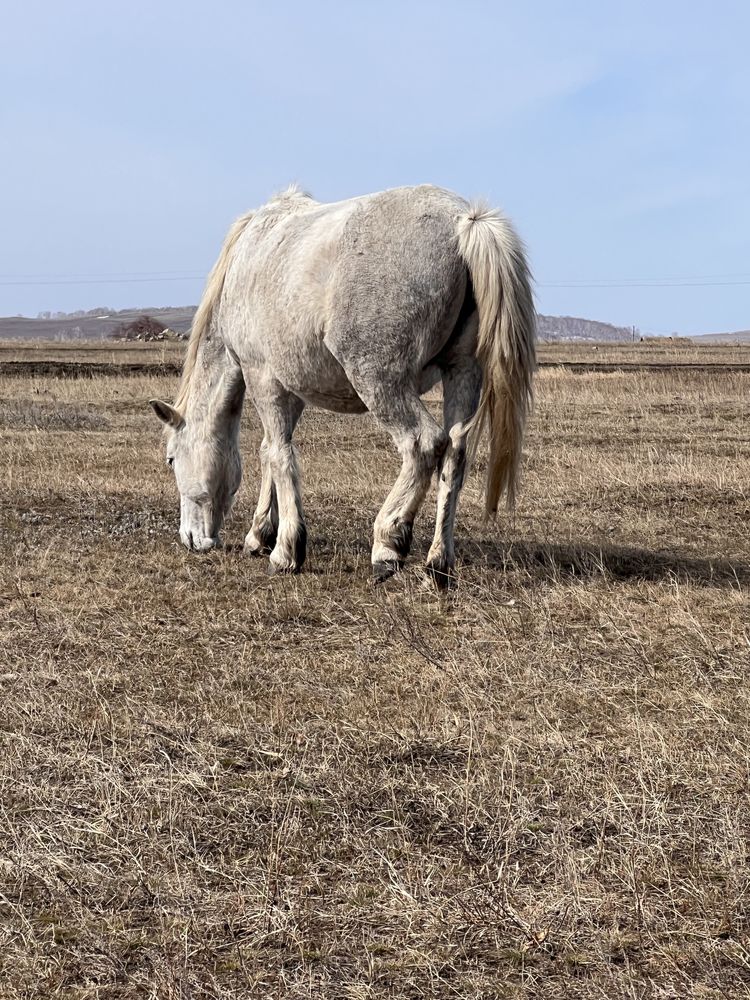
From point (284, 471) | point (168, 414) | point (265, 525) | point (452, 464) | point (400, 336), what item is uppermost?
point (400, 336)

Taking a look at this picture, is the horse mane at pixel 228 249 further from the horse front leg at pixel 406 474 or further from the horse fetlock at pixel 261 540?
the horse front leg at pixel 406 474

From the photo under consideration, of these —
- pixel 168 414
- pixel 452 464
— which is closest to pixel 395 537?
pixel 452 464

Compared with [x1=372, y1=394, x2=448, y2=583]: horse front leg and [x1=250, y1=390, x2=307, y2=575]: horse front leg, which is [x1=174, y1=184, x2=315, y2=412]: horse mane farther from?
[x1=372, y1=394, x2=448, y2=583]: horse front leg

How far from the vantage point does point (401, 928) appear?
3109 millimetres

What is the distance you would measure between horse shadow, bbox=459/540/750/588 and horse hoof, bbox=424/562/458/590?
1.32 feet

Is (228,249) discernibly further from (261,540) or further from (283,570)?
(283,570)

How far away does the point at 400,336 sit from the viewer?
677cm

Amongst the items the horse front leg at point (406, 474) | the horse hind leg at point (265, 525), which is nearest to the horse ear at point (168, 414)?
the horse hind leg at point (265, 525)

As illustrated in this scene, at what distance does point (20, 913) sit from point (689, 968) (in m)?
1.79

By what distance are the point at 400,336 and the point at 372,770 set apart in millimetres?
3243

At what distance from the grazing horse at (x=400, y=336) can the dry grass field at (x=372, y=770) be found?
2.03 ft

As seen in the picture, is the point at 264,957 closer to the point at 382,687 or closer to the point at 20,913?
the point at 20,913

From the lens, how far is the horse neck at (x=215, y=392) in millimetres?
8508

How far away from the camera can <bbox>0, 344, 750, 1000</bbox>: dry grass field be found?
3006mm
